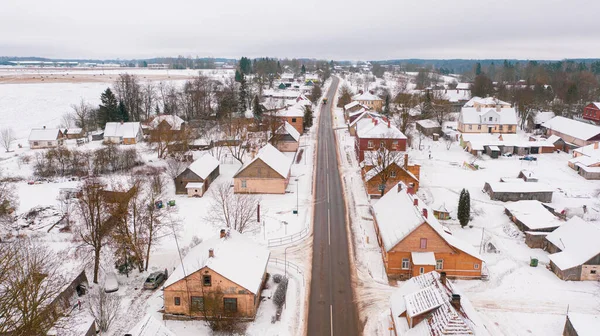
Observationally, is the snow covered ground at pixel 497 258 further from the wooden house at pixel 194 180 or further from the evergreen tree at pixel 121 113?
the evergreen tree at pixel 121 113

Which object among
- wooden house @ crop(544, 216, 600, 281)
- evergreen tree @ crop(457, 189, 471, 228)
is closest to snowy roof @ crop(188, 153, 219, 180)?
evergreen tree @ crop(457, 189, 471, 228)

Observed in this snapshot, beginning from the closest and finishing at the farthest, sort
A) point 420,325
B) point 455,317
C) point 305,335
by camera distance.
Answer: point 455,317, point 420,325, point 305,335

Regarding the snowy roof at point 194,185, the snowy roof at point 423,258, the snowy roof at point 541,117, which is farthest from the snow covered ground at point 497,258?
the snowy roof at point 541,117

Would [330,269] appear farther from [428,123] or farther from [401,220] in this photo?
[428,123]

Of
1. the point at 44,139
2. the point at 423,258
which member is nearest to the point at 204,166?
the point at 423,258

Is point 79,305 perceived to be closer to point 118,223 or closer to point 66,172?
point 118,223

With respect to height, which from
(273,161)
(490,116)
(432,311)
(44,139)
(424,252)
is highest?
(490,116)

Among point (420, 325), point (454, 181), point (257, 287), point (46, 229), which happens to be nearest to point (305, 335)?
point (257, 287)
